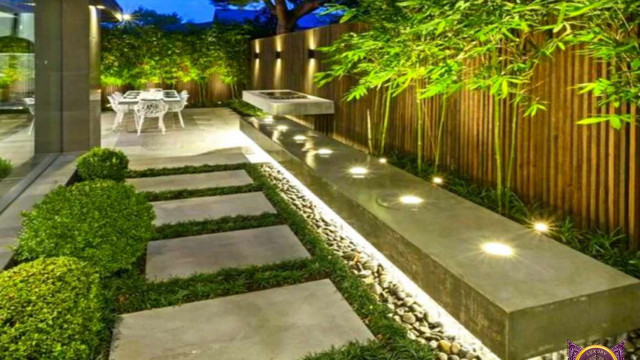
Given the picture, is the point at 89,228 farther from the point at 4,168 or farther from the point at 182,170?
the point at 182,170

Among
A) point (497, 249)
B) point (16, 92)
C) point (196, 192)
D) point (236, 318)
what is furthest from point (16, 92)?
point (497, 249)

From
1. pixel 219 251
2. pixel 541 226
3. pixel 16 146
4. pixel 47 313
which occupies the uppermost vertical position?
pixel 16 146

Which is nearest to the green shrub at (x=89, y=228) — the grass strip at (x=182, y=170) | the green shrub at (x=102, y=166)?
the green shrub at (x=102, y=166)

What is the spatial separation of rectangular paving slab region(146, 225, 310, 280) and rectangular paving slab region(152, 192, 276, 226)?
46 cm

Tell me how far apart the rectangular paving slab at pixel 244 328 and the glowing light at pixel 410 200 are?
→ 88 cm

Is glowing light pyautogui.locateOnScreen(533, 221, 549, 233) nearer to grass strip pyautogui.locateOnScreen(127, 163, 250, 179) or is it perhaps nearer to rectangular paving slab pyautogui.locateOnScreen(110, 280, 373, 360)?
rectangular paving slab pyautogui.locateOnScreen(110, 280, 373, 360)

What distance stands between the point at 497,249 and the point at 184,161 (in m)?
4.67

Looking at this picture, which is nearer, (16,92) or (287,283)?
(287,283)

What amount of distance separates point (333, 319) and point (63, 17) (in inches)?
225

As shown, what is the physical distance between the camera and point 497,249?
7.78 feet

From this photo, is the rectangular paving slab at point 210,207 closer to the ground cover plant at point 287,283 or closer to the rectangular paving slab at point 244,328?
the ground cover plant at point 287,283

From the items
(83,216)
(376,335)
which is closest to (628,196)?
(376,335)

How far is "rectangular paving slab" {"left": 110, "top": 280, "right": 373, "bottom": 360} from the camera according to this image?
2.08 m

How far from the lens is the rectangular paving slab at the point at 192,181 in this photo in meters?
4.86
